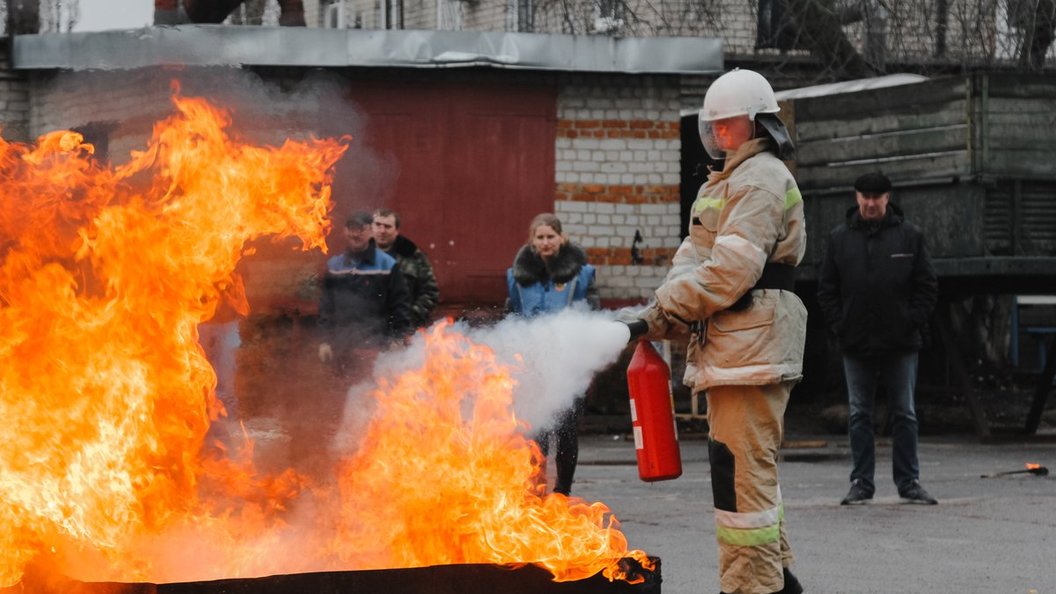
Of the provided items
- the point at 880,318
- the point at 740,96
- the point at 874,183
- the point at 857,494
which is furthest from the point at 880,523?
the point at 740,96

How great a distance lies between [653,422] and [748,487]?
1.49 feet

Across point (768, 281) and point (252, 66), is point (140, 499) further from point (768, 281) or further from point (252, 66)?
point (252, 66)

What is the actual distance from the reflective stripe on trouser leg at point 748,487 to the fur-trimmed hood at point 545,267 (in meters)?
3.87

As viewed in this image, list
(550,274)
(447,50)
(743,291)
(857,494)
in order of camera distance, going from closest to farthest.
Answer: (743,291) < (550,274) < (857,494) < (447,50)

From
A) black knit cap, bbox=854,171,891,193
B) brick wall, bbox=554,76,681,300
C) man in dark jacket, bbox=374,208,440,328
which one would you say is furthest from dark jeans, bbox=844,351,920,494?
brick wall, bbox=554,76,681,300

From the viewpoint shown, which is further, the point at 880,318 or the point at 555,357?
the point at 880,318

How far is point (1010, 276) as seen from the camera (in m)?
14.0

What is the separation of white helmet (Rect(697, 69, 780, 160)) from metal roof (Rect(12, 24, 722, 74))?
9.84 meters

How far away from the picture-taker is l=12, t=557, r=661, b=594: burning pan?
4.59 m

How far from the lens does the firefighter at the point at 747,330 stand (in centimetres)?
552

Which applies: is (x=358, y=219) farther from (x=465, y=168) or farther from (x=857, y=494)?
(x=465, y=168)

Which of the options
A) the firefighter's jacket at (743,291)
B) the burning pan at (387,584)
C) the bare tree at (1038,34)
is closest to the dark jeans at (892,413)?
the firefighter's jacket at (743,291)

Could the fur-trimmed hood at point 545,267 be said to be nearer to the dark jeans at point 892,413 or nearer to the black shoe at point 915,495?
the dark jeans at point 892,413

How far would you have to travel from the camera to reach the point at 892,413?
384 inches
